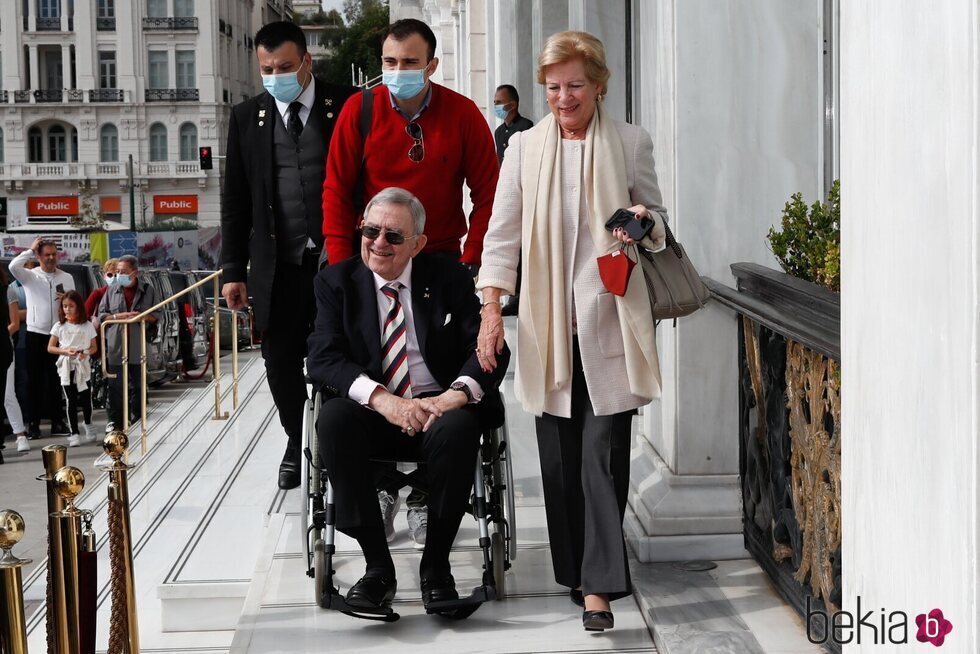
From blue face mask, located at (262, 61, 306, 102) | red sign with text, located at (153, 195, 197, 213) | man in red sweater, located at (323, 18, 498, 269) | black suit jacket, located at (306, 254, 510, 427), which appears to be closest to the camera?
black suit jacket, located at (306, 254, 510, 427)

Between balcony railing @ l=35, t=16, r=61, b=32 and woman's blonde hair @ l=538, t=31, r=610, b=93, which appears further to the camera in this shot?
balcony railing @ l=35, t=16, r=61, b=32

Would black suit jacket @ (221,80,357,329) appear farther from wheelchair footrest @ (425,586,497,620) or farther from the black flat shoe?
the black flat shoe

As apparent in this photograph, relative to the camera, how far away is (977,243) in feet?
6.00

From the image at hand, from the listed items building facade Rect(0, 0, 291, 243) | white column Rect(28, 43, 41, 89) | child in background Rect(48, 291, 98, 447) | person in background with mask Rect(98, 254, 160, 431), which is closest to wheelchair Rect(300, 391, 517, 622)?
person in background with mask Rect(98, 254, 160, 431)

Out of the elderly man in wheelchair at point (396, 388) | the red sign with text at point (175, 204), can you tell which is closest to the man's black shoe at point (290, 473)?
the elderly man in wheelchair at point (396, 388)

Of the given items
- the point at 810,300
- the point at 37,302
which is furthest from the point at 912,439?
the point at 37,302

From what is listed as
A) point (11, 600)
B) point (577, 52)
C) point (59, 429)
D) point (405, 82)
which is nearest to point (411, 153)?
point (405, 82)

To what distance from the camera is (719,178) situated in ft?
15.7

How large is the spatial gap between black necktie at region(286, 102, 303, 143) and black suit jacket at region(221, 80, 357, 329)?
0.21 feet

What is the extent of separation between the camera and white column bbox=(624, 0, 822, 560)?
475cm

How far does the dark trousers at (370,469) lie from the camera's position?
4.27 metres

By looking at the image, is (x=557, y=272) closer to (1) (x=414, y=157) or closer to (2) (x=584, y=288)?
(2) (x=584, y=288)

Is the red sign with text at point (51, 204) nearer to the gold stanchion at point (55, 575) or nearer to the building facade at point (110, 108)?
the building facade at point (110, 108)

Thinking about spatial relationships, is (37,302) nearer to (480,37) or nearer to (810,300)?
(480,37)
